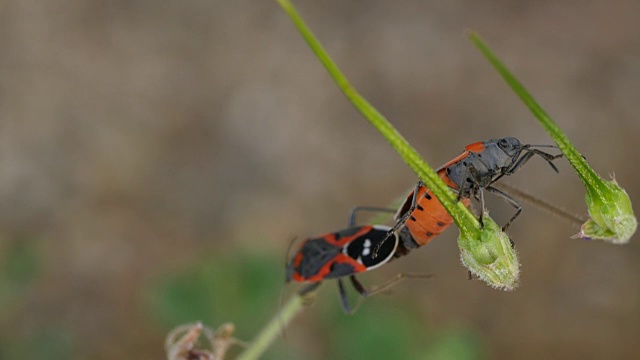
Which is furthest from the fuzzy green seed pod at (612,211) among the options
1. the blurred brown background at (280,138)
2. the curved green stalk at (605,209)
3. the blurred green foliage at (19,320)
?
the blurred green foliage at (19,320)

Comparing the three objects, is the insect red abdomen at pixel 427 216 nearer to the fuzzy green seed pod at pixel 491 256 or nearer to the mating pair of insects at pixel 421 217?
the mating pair of insects at pixel 421 217

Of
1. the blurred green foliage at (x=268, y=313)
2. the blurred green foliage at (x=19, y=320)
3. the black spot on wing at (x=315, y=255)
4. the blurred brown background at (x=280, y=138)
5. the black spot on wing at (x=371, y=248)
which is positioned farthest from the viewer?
the blurred brown background at (x=280, y=138)

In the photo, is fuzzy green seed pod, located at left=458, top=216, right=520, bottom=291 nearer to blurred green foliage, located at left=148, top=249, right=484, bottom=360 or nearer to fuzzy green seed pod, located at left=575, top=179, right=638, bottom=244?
fuzzy green seed pod, located at left=575, top=179, right=638, bottom=244

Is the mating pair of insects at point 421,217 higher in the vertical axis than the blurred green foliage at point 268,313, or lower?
lower

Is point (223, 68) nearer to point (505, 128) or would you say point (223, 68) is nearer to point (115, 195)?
point (115, 195)

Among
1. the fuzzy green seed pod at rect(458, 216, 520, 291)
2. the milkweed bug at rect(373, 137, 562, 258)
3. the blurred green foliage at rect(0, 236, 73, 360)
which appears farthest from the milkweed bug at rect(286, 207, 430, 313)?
the blurred green foliage at rect(0, 236, 73, 360)

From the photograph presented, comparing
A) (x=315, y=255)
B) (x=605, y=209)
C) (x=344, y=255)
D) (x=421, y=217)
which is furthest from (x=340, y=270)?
(x=605, y=209)

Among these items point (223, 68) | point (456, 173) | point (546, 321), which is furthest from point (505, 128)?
point (456, 173)

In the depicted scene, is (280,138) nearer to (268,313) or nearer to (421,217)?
(268,313)
